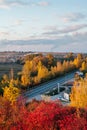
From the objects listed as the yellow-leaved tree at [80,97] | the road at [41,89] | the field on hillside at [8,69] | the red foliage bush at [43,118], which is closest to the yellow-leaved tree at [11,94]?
the red foliage bush at [43,118]

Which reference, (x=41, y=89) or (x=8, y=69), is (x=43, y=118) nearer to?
(x=41, y=89)

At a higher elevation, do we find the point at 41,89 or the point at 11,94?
the point at 11,94

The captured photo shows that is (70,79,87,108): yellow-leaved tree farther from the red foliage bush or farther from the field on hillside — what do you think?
the field on hillside

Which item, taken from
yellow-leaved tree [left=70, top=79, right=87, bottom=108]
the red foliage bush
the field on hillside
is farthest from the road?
the red foliage bush

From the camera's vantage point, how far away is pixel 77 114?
4403 centimetres

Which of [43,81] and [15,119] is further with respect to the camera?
[43,81]

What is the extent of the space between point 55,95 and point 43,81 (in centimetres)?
1646

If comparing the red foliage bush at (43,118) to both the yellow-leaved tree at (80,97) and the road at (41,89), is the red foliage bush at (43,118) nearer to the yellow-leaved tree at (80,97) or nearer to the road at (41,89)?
the yellow-leaved tree at (80,97)

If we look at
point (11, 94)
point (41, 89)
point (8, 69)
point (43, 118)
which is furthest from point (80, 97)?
point (8, 69)

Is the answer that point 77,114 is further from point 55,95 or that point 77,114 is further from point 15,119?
point 55,95

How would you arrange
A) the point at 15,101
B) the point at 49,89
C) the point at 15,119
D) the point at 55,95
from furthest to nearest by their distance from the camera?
1. the point at 49,89
2. the point at 55,95
3. the point at 15,101
4. the point at 15,119

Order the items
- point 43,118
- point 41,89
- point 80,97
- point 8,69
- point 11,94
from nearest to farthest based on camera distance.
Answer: point 43,118 → point 80,97 → point 11,94 → point 41,89 → point 8,69

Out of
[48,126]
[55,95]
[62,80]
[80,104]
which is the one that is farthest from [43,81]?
[48,126]

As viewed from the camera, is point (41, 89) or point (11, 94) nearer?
point (11, 94)
